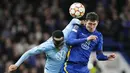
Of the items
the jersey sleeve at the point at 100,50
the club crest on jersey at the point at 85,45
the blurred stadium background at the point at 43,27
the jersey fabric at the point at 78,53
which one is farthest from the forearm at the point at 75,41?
the blurred stadium background at the point at 43,27

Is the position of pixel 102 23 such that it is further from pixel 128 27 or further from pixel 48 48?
pixel 48 48

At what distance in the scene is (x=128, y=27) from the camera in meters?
17.9

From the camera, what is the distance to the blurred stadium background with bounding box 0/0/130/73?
1677 cm

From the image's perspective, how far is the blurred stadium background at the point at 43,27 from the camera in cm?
1677

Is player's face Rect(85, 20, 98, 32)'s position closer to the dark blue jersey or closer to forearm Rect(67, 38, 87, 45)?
the dark blue jersey

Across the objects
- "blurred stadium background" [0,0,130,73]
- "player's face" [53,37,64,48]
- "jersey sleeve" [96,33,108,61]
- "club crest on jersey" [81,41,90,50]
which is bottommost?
"blurred stadium background" [0,0,130,73]

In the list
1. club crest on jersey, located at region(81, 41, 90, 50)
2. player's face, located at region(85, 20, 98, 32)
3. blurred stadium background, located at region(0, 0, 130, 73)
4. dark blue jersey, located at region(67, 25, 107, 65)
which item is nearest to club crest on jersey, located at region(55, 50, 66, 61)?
dark blue jersey, located at region(67, 25, 107, 65)

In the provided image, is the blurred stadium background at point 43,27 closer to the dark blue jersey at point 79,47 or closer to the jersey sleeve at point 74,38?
the dark blue jersey at point 79,47

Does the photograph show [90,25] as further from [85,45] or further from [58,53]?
[58,53]

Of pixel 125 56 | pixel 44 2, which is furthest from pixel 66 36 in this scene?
pixel 44 2

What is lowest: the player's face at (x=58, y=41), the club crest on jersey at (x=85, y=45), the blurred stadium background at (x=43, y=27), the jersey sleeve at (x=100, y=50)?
the blurred stadium background at (x=43, y=27)

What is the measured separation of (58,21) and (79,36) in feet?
26.5

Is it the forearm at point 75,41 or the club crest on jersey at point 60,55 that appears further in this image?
the club crest on jersey at point 60,55

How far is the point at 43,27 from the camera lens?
17.9 meters
